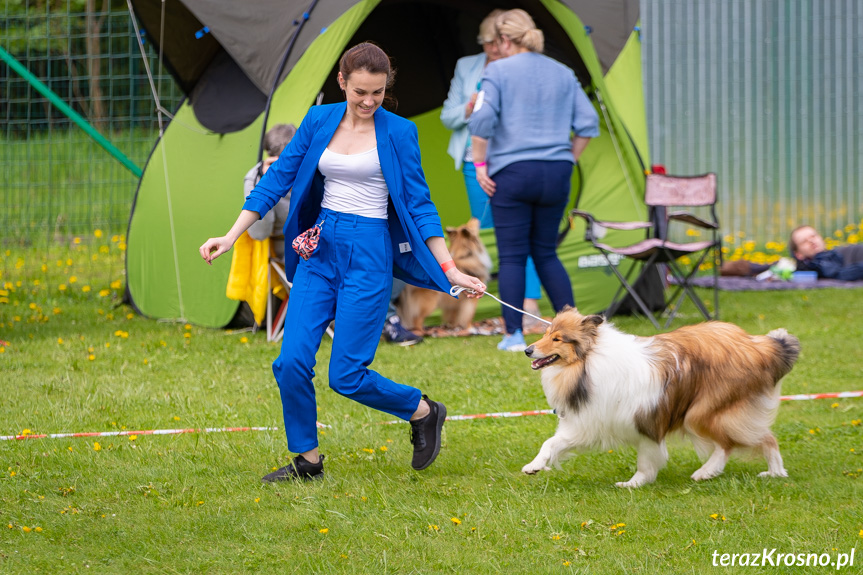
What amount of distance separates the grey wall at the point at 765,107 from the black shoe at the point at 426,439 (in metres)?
8.73

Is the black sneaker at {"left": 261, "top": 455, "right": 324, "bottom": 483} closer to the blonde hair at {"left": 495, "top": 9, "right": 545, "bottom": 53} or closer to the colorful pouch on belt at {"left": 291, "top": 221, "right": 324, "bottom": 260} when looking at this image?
the colorful pouch on belt at {"left": 291, "top": 221, "right": 324, "bottom": 260}

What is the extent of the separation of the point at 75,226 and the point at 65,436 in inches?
233

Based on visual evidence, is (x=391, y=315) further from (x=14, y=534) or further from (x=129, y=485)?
(x=14, y=534)

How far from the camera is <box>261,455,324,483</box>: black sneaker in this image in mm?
3844

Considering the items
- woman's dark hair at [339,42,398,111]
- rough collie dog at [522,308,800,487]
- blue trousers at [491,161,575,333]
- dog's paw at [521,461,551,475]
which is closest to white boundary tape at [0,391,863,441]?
rough collie dog at [522,308,800,487]

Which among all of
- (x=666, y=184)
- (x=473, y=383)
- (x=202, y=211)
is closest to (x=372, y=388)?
(x=473, y=383)

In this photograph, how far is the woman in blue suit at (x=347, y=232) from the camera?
3.69m

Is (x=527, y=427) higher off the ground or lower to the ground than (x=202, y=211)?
lower

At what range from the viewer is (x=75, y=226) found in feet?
32.4

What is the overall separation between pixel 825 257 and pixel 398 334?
5.44 meters

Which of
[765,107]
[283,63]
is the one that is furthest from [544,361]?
[765,107]

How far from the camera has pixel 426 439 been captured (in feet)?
13.1

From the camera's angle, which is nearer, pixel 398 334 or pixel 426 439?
pixel 426 439

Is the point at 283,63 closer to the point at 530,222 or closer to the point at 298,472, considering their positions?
the point at 530,222
